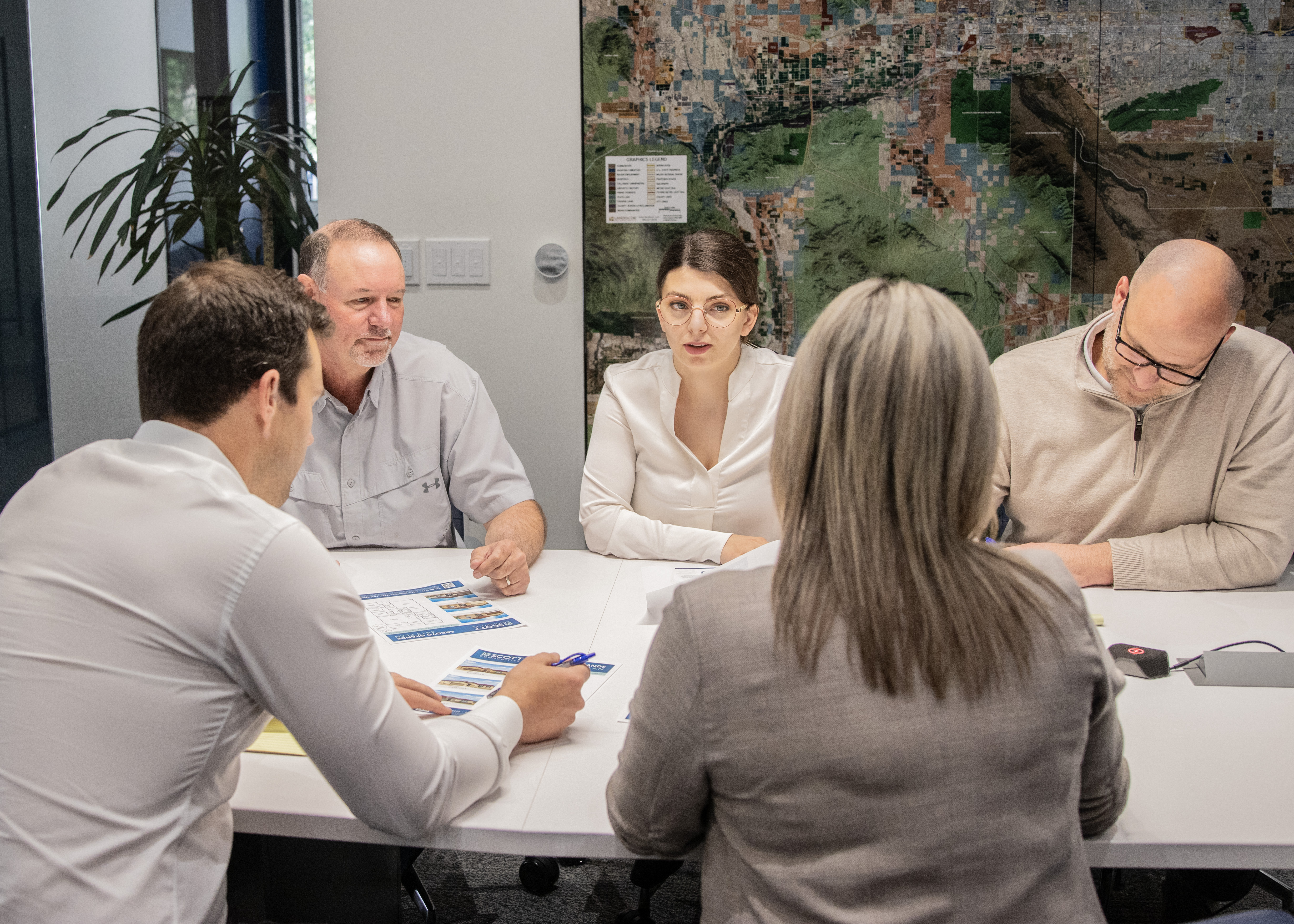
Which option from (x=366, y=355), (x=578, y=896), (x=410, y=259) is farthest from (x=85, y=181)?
(x=578, y=896)

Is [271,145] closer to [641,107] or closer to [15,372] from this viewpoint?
[15,372]

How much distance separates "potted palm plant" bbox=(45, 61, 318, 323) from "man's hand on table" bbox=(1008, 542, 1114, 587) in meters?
2.59

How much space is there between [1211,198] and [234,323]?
2.89m

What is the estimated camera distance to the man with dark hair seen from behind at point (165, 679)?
996mm

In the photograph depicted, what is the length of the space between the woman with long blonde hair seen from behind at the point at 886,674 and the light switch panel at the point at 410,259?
93.1 inches

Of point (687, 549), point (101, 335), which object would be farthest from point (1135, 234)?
point (101, 335)

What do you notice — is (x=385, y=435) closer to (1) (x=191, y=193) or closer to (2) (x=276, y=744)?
(2) (x=276, y=744)

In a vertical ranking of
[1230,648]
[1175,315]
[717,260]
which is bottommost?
[1230,648]

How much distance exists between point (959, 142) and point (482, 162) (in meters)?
1.48

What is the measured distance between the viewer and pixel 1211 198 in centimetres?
290

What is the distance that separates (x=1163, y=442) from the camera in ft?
6.97

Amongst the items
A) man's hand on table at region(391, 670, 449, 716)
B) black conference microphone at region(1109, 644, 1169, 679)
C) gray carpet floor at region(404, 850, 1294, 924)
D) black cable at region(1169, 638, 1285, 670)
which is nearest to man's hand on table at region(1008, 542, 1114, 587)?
black cable at region(1169, 638, 1285, 670)

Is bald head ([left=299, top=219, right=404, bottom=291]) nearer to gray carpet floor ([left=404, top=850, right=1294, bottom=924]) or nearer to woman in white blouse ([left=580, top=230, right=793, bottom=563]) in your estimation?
woman in white blouse ([left=580, top=230, right=793, bottom=563])

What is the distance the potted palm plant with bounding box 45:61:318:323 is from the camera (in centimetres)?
301
